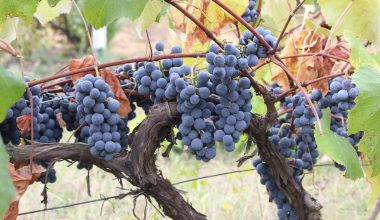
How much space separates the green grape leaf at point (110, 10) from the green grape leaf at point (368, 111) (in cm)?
40

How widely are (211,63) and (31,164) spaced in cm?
A: 41

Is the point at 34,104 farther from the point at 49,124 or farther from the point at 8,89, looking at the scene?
the point at 8,89

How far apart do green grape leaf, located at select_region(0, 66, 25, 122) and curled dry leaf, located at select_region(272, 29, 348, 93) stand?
2.62ft

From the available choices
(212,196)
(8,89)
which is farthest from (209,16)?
(212,196)

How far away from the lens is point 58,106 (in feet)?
4.70

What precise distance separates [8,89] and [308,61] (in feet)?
2.89

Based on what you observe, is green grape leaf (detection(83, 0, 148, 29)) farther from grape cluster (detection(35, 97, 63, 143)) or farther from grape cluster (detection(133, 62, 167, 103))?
grape cluster (detection(35, 97, 63, 143))

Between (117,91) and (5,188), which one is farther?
(117,91)

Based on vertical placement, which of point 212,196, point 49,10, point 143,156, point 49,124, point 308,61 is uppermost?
point 212,196

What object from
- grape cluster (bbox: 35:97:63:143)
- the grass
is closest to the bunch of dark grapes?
grape cluster (bbox: 35:97:63:143)

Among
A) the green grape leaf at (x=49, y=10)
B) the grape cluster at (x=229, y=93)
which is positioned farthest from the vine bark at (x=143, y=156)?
the green grape leaf at (x=49, y=10)

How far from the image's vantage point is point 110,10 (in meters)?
0.97

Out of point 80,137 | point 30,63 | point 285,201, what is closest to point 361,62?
point 285,201

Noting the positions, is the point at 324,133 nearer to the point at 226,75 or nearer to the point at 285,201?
the point at 226,75
